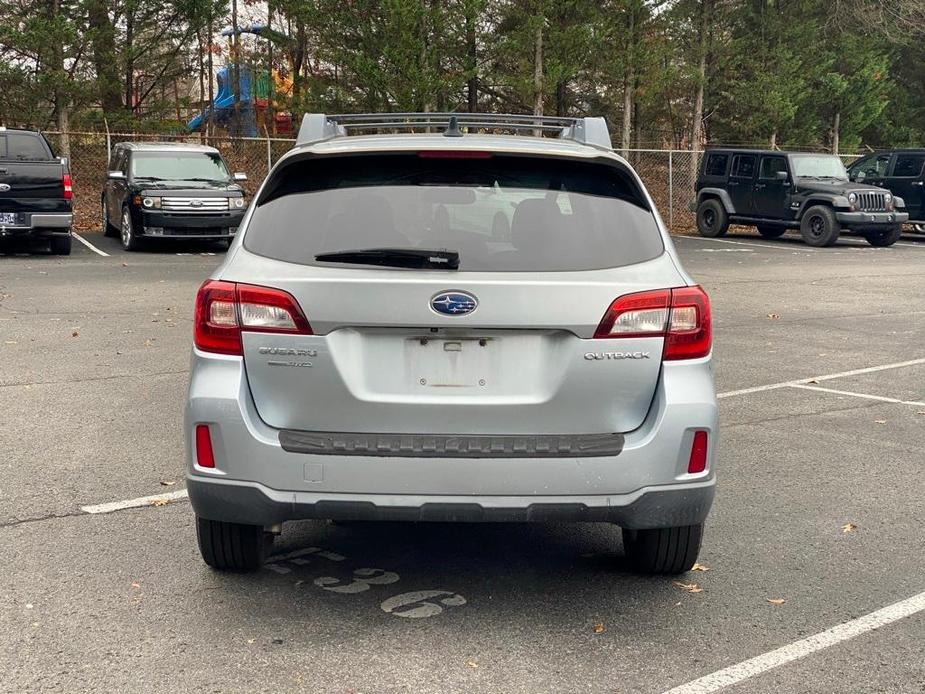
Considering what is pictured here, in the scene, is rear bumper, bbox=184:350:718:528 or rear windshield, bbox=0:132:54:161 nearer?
rear bumper, bbox=184:350:718:528

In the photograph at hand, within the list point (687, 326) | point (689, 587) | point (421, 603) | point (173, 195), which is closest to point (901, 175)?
point (173, 195)

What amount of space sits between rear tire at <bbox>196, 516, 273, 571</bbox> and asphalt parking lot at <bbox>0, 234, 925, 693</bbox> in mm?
70

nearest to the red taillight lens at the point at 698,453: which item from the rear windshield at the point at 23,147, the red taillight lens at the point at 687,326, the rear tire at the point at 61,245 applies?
the red taillight lens at the point at 687,326

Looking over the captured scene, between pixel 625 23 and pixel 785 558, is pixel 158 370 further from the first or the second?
pixel 625 23

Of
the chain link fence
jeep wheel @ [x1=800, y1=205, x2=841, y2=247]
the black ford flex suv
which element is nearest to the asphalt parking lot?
the black ford flex suv

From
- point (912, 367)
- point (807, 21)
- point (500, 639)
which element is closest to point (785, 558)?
point (500, 639)

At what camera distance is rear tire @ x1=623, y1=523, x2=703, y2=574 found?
Answer: 4.43 meters

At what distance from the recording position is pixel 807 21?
39.0 metres

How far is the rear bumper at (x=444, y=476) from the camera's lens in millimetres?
3852

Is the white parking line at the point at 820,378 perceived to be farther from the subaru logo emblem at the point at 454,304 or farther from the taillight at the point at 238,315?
the taillight at the point at 238,315

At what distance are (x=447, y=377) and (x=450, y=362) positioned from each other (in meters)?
0.05

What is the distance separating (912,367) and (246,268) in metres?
7.46

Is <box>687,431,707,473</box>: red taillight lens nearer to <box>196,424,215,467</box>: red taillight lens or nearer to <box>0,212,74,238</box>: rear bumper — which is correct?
<box>196,424,215,467</box>: red taillight lens

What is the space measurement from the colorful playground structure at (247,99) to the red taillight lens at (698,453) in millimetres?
34625
